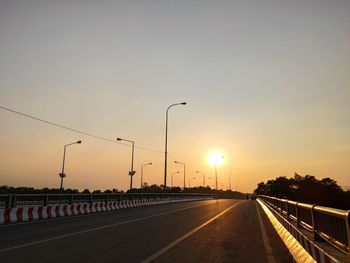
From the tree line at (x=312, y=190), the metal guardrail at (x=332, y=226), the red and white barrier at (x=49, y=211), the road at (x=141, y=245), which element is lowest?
the road at (x=141, y=245)

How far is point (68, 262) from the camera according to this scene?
338 inches

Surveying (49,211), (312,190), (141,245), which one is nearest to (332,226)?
(141,245)

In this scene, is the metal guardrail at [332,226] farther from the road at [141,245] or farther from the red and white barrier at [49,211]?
the red and white barrier at [49,211]

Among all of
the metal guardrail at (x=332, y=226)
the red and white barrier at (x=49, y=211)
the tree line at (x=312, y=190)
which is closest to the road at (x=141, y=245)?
the metal guardrail at (x=332, y=226)

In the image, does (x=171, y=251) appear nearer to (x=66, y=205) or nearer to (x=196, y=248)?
(x=196, y=248)

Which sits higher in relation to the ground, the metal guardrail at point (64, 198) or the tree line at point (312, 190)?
the tree line at point (312, 190)

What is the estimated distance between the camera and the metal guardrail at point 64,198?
2038 cm

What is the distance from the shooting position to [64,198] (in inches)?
1345

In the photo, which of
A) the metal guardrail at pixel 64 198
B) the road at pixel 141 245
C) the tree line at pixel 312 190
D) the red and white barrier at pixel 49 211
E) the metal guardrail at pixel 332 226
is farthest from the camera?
the tree line at pixel 312 190

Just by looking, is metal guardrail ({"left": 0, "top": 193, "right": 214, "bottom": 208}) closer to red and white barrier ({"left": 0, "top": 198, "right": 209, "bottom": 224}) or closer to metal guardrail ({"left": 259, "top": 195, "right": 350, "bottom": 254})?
red and white barrier ({"left": 0, "top": 198, "right": 209, "bottom": 224})

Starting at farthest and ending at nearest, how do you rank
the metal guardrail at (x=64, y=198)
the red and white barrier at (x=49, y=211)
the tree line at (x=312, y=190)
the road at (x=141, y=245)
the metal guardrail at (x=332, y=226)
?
the tree line at (x=312, y=190)
the metal guardrail at (x=64, y=198)
the red and white barrier at (x=49, y=211)
the road at (x=141, y=245)
the metal guardrail at (x=332, y=226)

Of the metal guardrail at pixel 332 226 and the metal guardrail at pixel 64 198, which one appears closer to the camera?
the metal guardrail at pixel 332 226

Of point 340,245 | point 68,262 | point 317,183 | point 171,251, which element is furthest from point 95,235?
point 317,183

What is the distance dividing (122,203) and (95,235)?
2096cm
